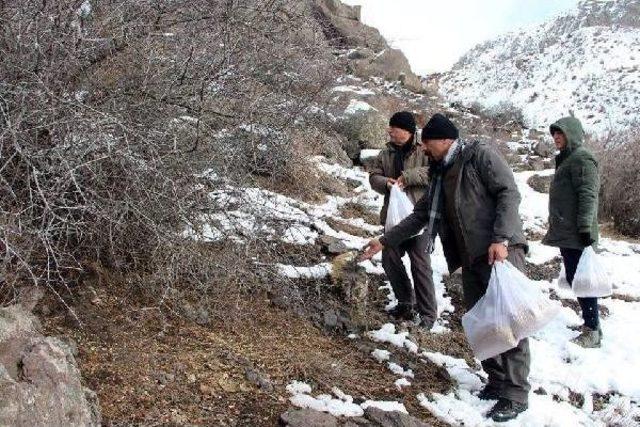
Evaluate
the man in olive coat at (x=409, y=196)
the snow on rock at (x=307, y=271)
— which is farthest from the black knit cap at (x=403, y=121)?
the snow on rock at (x=307, y=271)

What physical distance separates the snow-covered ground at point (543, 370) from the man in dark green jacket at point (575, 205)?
0.25 m

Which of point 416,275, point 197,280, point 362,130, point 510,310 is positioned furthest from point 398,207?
point 362,130

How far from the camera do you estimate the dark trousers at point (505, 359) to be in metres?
3.51

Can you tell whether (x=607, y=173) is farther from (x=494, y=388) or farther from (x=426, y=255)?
(x=494, y=388)

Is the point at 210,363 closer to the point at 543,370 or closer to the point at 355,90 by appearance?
the point at 543,370

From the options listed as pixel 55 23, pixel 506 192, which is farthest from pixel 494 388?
pixel 55 23

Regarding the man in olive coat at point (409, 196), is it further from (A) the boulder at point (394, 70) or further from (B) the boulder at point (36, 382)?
(A) the boulder at point (394, 70)

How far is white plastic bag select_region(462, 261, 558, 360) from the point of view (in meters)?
3.28

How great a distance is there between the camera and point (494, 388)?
12.0 feet

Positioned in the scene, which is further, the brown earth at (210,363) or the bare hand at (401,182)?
the bare hand at (401,182)

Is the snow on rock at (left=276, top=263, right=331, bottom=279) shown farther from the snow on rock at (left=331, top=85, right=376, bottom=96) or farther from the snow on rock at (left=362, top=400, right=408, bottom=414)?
the snow on rock at (left=331, top=85, right=376, bottom=96)

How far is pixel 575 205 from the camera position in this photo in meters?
4.72

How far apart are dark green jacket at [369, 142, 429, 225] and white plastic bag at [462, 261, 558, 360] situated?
4.37 feet

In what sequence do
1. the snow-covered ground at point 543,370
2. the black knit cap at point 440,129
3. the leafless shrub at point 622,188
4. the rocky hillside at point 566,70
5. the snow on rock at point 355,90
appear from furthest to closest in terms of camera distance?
1. the rocky hillside at point 566,70
2. the snow on rock at point 355,90
3. the leafless shrub at point 622,188
4. the black knit cap at point 440,129
5. the snow-covered ground at point 543,370
